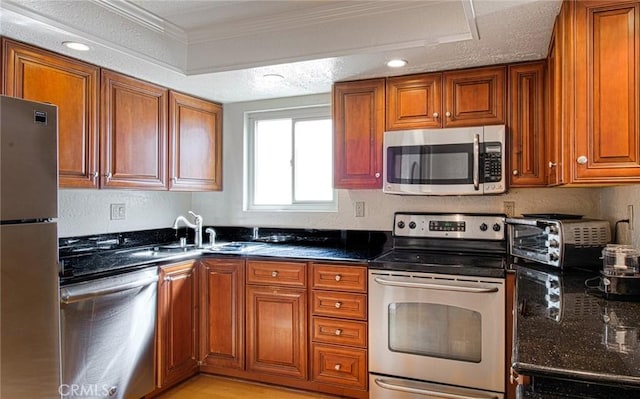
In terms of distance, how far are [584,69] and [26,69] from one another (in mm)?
2634

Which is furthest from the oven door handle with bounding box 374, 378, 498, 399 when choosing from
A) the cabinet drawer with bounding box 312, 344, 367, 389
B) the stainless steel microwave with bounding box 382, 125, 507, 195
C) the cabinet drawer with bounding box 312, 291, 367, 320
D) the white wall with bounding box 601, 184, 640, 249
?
the stainless steel microwave with bounding box 382, 125, 507, 195

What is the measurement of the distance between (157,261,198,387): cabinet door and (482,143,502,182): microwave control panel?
2.04 m

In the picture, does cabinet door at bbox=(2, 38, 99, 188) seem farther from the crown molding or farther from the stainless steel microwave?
the stainless steel microwave

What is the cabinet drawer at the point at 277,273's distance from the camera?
273 cm

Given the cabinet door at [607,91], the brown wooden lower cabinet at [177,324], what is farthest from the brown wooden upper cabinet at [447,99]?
the brown wooden lower cabinet at [177,324]

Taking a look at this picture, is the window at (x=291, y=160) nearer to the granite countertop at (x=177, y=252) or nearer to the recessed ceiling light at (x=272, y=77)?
the granite countertop at (x=177, y=252)

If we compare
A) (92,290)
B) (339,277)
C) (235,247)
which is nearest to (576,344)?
(339,277)

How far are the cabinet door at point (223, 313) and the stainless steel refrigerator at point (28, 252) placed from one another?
1.10 meters

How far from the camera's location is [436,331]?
2.40m

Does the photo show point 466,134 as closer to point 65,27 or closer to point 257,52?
point 257,52

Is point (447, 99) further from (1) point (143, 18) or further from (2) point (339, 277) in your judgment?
(1) point (143, 18)

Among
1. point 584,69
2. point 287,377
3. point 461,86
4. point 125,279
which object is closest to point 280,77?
point 461,86

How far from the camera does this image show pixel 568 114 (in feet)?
5.88
